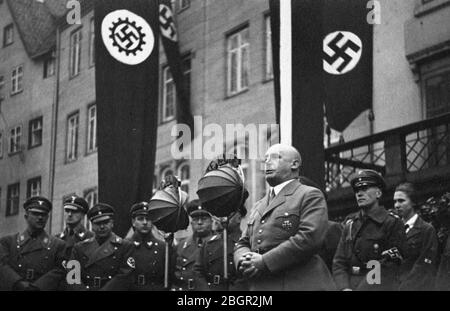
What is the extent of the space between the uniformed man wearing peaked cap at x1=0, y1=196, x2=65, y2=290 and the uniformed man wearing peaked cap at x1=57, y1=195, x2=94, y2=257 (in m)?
0.50

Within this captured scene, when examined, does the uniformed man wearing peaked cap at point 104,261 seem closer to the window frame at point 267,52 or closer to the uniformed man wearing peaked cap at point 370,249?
the uniformed man wearing peaked cap at point 370,249

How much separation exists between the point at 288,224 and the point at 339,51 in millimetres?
6190

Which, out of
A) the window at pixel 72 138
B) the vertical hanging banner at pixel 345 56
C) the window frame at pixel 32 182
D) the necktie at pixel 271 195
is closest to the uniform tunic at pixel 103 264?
the necktie at pixel 271 195

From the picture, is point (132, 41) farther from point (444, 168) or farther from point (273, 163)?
point (273, 163)

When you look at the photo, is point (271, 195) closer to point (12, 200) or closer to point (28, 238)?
point (28, 238)

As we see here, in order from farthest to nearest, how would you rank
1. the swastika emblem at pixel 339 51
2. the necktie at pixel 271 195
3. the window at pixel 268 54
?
1. the window at pixel 268 54
2. the swastika emblem at pixel 339 51
3. the necktie at pixel 271 195

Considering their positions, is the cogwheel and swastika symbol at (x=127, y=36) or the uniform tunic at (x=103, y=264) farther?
the cogwheel and swastika symbol at (x=127, y=36)

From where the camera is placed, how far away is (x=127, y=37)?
11008 millimetres

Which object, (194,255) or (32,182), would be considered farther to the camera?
(32,182)

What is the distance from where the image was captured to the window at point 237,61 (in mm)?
16036

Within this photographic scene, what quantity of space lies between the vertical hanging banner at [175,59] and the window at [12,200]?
390 centimetres

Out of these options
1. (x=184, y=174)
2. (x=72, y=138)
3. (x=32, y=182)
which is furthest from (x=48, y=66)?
(x=184, y=174)

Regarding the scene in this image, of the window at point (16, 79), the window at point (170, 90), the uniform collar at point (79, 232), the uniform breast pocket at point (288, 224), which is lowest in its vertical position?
the uniform breast pocket at point (288, 224)
